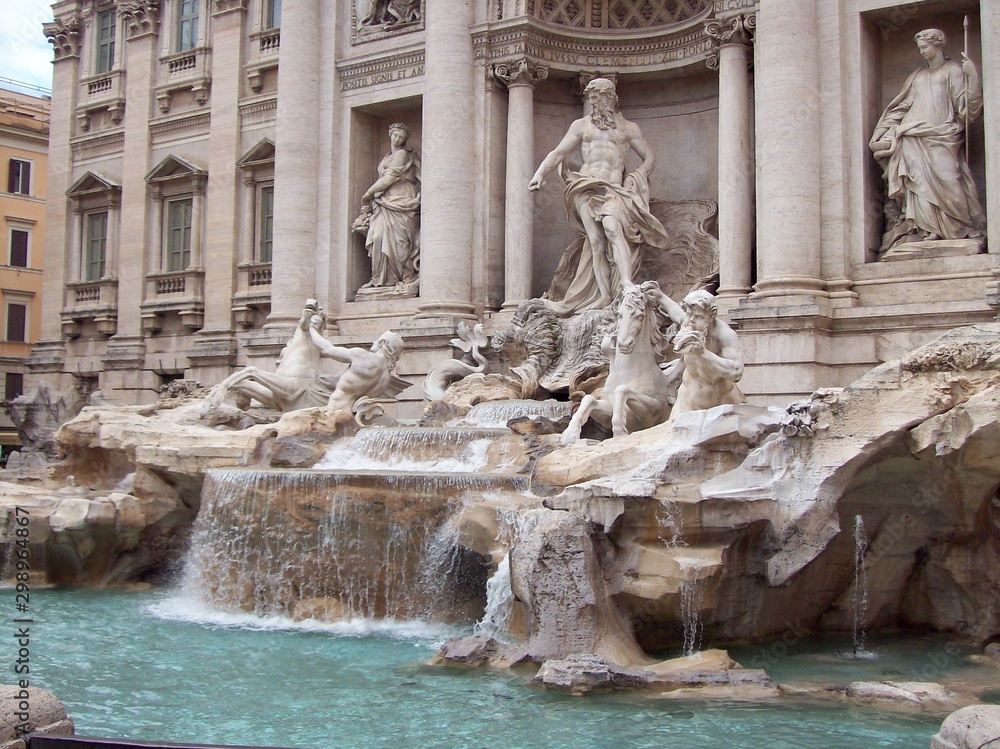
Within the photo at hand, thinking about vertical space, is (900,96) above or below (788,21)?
below

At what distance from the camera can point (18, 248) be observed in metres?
37.3

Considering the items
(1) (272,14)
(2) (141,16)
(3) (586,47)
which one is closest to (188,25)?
(2) (141,16)

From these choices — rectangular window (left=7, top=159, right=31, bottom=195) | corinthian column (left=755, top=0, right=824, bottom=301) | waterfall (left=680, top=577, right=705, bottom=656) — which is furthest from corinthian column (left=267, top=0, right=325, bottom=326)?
rectangular window (left=7, top=159, right=31, bottom=195)

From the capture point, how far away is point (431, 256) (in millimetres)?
17578

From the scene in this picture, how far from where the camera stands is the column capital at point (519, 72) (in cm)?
1745

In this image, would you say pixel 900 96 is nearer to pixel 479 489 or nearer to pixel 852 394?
pixel 852 394

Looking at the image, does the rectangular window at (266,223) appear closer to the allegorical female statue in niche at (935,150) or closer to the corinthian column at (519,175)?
the corinthian column at (519,175)

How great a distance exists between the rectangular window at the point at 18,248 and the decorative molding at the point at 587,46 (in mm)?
24648

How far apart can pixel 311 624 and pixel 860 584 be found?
4.97 m

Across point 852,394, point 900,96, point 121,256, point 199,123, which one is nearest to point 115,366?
point 121,256

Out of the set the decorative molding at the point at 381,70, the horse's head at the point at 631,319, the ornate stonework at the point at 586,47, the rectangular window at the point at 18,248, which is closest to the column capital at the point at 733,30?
the ornate stonework at the point at 586,47

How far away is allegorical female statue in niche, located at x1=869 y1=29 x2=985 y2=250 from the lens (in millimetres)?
13984

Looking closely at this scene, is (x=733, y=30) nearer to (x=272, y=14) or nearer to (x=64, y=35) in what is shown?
(x=272, y=14)

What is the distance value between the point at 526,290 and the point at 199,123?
30.5ft
